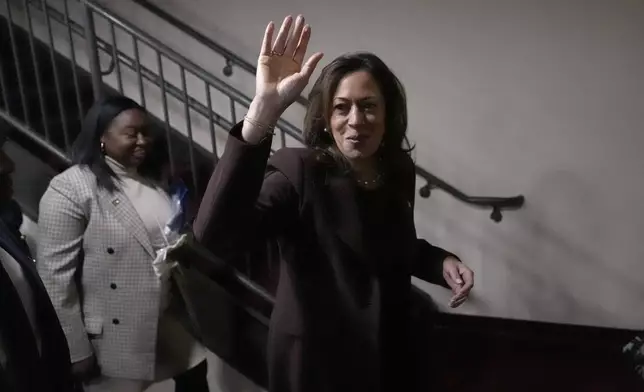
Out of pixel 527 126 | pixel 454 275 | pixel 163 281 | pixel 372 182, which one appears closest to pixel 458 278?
pixel 454 275

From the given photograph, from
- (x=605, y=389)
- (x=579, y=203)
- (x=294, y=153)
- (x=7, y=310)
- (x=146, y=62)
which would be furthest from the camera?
(x=146, y=62)

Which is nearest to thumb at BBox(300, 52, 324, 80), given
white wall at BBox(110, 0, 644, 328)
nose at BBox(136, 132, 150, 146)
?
nose at BBox(136, 132, 150, 146)

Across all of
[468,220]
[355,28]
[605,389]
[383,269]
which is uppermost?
[355,28]

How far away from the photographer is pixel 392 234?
1.07 meters

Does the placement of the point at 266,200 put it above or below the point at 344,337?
above

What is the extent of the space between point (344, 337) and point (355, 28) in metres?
2.00

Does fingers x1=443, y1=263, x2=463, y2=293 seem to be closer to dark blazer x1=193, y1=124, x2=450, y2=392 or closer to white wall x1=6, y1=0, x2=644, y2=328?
dark blazer x1=193, y1=124, x2=450, y2=392

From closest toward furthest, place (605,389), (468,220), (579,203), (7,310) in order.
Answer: (7,310) → (605,389) → (579,203) → (468,220)

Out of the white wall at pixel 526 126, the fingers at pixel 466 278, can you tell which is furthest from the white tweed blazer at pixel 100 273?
the white wall at pixel 526 126

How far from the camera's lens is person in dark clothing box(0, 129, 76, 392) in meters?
0.90

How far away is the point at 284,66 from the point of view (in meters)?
0.89

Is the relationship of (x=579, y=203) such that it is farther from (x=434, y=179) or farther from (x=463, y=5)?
(x=463, y=5)

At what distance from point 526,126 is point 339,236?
1.87 m

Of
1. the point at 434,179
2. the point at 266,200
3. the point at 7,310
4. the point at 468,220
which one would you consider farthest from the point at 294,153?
the point at 468,220
